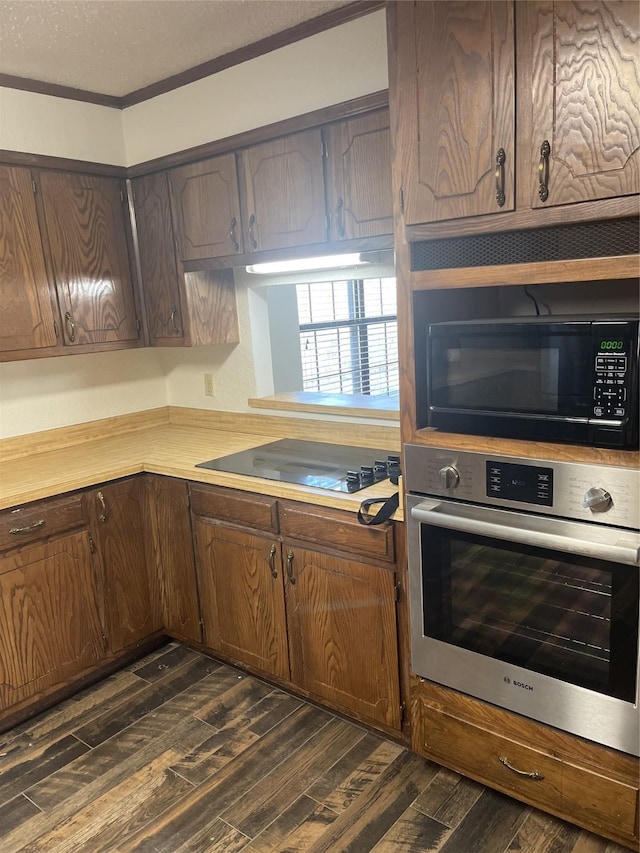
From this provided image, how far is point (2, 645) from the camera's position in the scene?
2377mm

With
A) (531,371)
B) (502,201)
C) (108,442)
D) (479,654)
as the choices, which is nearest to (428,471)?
(531,371)

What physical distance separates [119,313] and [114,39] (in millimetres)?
1120

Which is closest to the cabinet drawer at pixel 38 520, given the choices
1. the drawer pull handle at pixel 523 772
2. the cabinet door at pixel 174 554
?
the cabinet door at pixel 174 554

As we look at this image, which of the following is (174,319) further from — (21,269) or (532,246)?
(532,246)

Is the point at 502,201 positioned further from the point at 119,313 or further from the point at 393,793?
the point at 119,313

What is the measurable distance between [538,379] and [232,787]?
1.60m

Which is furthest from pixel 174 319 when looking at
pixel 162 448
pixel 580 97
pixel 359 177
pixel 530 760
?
pixel 530 760

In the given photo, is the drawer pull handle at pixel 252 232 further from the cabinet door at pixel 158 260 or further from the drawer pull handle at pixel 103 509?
the drawer pull handle at pixel 103 509

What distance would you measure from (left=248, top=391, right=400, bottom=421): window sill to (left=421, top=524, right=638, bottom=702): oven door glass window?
87 centimetres

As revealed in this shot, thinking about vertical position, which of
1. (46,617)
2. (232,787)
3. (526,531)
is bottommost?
(232,787)

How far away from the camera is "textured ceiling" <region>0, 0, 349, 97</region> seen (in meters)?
2.13

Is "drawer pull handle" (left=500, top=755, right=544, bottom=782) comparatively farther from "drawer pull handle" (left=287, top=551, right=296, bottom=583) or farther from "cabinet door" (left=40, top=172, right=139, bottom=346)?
"cabinet door" (left=40, top=172, right=139, bottom=346)

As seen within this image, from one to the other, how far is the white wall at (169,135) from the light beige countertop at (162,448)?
73 mm

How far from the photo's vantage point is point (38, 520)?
244cm
